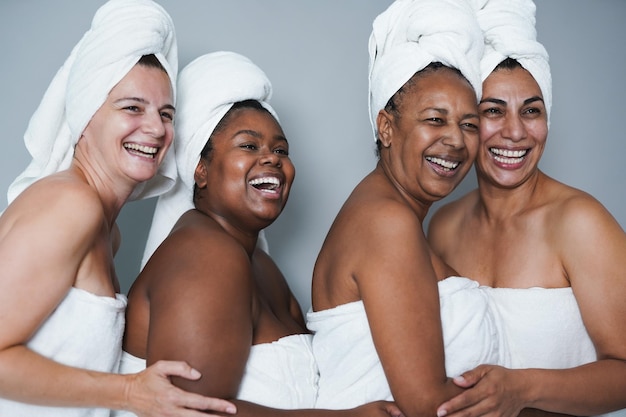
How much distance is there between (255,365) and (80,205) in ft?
2.10

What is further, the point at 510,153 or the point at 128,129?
the point at 510,153

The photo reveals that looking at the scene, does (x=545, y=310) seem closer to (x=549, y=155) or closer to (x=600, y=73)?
(x=549, y=155)

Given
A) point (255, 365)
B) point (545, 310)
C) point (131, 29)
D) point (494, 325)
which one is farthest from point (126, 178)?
point (545, 310)

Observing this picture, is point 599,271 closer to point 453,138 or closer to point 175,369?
point 453,138

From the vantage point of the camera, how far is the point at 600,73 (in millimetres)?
3701

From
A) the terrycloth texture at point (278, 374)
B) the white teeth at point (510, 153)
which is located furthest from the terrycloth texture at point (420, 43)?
the terrycloth texture at point (278, 374)

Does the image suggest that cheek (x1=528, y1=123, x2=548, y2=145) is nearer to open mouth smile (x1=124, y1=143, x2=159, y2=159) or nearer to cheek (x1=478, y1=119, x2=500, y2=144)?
cheek (x1=478, y1=119, x2=500, y2=144)

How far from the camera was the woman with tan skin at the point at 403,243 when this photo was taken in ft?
6.48

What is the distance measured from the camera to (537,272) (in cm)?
240

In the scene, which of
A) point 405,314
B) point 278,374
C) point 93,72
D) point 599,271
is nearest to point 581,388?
point 599,271

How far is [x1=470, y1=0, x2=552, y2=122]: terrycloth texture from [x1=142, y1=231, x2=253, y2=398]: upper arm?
3.58ft

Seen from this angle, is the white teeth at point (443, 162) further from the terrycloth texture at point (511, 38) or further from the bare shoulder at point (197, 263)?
the bare shoulder at point (197, 263)

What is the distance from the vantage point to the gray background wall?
321cm

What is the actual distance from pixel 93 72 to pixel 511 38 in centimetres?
131
